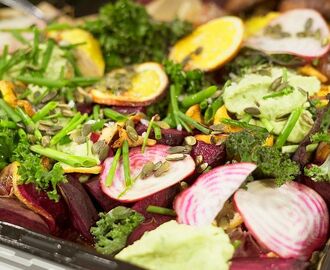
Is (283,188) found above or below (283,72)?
below

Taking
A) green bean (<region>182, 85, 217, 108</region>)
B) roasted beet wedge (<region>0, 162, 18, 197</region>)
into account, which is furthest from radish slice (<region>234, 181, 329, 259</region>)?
roasted beet wedge (<region>0, 162, 18, 197</region>)

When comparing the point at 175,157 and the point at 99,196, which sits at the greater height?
the point at 175,157

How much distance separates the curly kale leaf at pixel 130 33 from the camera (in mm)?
2463

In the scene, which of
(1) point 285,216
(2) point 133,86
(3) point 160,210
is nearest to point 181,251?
(3) point 160,210

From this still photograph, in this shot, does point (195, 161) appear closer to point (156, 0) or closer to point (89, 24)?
point (89, 24)

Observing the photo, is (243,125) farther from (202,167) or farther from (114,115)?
(114,115)

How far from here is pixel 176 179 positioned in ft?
5.40

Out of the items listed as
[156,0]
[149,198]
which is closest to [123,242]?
[149,198]

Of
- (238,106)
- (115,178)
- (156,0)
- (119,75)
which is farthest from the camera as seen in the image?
(156,0)

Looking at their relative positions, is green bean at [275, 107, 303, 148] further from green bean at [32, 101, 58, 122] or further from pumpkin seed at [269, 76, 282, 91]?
green bean at [32, 101, 58, 122]

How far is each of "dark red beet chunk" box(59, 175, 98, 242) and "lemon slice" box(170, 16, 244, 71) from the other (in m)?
0.90

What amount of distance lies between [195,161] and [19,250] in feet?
2.08

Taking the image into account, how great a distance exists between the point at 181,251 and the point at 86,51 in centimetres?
132

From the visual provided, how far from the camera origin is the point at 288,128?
5.94 ft
